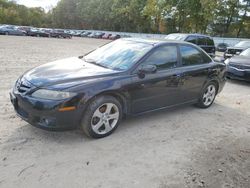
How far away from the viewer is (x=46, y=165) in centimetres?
331

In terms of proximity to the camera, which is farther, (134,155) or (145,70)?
(145,70)

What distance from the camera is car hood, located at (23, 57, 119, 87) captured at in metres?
3.86

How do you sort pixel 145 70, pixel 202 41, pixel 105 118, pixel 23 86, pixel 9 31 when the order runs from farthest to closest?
pixel 9 31, pixel 202 41, pixel 145 70, pixel 105 118, pixel 23 86

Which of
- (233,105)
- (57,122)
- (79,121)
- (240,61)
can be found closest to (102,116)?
(79,121)

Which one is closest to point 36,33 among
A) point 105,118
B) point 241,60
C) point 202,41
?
point 202,41

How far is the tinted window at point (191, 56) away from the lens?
532cm

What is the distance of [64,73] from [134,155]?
165 cm

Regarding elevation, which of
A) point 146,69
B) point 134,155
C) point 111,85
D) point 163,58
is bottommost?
point 134,155

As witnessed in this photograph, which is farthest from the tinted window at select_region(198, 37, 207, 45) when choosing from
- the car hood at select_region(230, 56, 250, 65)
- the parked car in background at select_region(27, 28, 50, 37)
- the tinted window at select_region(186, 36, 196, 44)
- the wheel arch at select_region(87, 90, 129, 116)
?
the parked car in background at select_region(27, 28, 50, 37)

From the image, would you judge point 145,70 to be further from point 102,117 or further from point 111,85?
point 102,117

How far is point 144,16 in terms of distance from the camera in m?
53.8

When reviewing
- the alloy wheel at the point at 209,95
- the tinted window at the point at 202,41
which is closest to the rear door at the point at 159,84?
the alloy wheel at the point at 209,95

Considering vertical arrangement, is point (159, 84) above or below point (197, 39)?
below

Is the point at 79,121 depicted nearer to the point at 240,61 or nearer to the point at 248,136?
the point at 248,136
